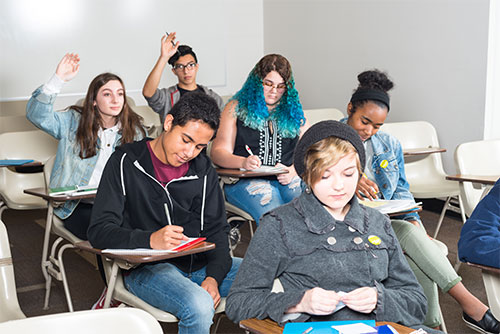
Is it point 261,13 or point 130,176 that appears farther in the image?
point 261,13

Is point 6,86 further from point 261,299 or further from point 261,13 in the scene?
point 261,299

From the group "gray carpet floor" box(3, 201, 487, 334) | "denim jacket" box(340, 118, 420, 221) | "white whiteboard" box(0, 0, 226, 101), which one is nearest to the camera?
"denim jacket" box(340, 118, 420, 221)

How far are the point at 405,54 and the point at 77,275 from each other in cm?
343

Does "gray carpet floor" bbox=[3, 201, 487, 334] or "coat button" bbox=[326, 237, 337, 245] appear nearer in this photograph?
"coat button" bbox=[326, 237, 337, 245]

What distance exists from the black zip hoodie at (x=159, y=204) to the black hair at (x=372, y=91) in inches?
35.4

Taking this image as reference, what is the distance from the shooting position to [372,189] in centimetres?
244

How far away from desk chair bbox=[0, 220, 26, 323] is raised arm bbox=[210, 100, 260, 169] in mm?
1501

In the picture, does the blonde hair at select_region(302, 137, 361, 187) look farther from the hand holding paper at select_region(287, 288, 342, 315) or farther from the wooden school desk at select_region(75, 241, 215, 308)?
the wooden school desk at select_region(75, 241, 215, 308)

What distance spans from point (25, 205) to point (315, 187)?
109 inches

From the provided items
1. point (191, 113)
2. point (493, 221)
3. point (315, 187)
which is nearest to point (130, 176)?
point (191, 113)

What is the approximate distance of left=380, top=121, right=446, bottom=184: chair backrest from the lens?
424 centimetres

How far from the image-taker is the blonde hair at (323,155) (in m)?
1.50

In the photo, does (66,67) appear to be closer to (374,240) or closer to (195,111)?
(195,111)

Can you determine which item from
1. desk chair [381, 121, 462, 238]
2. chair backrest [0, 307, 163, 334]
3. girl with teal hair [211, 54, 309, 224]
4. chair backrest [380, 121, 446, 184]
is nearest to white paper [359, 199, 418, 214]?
girl with teal hair [211, 54, 309, 224]
